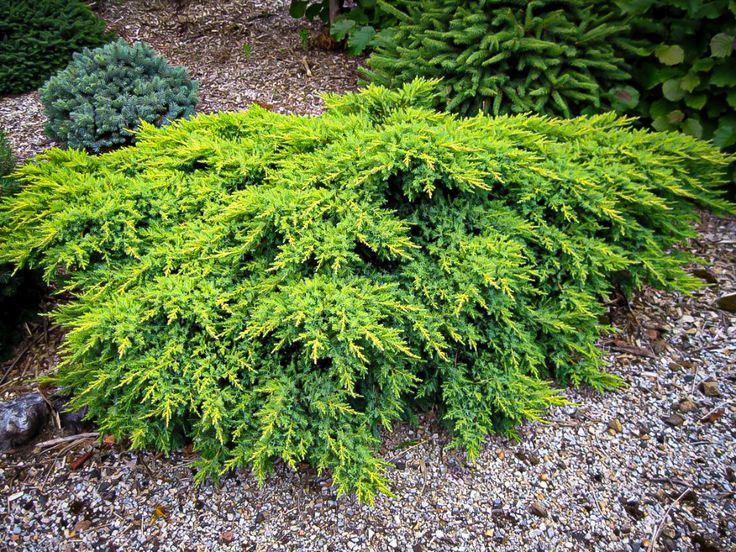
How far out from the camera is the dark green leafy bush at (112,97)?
3.58 metres

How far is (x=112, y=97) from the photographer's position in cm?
374

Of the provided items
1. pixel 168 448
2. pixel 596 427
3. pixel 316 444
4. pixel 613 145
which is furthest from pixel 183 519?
pixel 613 145

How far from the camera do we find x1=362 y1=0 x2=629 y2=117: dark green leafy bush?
316 cm

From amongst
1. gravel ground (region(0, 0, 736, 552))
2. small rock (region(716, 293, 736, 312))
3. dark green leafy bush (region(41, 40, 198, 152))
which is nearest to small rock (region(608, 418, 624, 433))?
gravel ground (region(0, 0, 736, 552))

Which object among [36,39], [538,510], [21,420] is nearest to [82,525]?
[21,420]

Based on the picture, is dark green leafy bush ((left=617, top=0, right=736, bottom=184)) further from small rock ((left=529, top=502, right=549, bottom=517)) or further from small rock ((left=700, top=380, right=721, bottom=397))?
small rock ((left=529, top=502, right=549, bottom=517))

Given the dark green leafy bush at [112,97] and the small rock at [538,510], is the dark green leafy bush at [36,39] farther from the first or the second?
the small rock at [538,510]

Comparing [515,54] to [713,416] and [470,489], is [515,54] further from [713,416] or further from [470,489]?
[470,489]

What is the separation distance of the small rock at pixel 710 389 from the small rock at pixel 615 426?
1.87 ft

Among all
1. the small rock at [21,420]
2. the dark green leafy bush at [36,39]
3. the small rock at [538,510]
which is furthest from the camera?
the dark green leafy bush at [36,39]

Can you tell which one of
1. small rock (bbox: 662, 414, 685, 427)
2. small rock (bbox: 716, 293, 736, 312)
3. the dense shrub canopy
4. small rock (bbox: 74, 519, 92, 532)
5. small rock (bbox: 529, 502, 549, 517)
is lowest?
small rock (bbox: 529, 502, 549, 517)

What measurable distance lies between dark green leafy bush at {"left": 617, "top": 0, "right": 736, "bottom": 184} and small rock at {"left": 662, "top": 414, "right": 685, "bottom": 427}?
2.07 m

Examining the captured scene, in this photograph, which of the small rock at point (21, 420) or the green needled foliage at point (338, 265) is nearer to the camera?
the green needled foliage at point (338, 265)

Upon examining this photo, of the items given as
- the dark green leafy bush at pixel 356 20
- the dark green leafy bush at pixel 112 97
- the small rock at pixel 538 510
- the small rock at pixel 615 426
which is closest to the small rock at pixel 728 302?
the small rock at pixel 615 426
